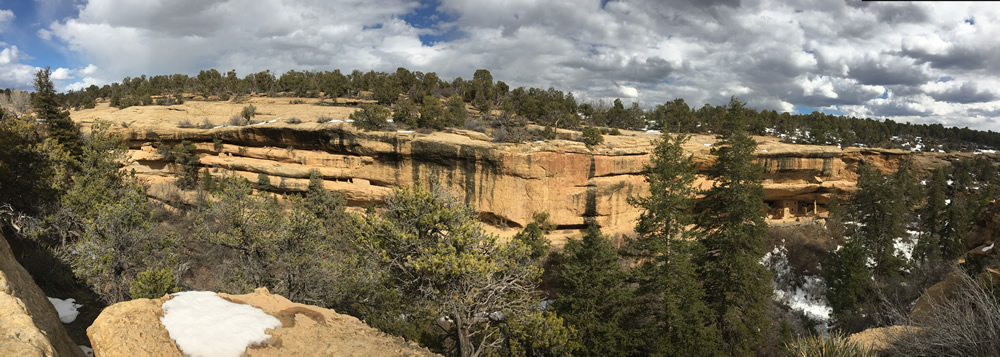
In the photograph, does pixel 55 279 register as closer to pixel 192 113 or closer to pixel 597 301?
pixel 597 301

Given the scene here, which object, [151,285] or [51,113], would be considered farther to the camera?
[51,113]

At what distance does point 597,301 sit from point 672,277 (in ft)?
9.13

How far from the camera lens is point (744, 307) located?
48.8ft

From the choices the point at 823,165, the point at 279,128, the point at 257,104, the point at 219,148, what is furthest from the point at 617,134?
the point at 257,104

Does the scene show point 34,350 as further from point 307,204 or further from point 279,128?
point 279,128

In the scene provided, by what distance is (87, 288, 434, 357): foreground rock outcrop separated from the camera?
18.8ft

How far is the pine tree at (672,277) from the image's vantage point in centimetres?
1402

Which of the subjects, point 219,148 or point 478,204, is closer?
point 478,204

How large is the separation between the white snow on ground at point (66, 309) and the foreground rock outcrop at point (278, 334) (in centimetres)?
650

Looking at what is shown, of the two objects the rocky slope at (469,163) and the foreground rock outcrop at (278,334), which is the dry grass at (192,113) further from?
the foreground rock outcrop at (278,334)

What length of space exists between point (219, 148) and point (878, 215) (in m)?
46.7

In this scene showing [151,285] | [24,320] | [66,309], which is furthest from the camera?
[66,309]

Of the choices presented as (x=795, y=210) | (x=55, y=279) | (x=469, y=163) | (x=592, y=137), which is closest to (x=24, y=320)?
(x=55, y=279)

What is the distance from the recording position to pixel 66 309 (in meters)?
11.0
